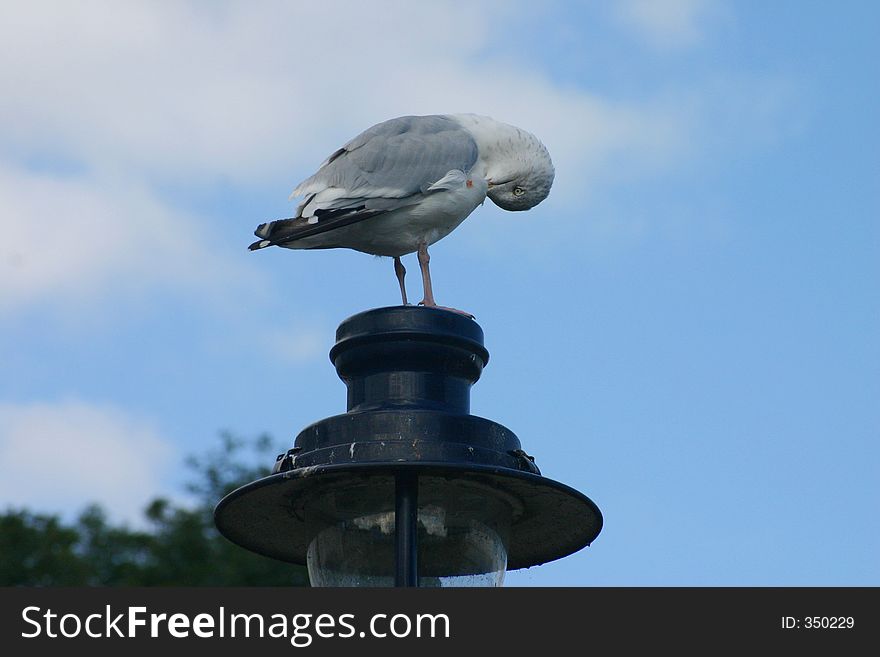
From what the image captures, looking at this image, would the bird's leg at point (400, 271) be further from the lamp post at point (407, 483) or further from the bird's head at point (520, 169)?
the lamp post at point (407, 483)

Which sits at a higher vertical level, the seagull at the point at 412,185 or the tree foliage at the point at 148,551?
the tree foliage at the point at 148,551

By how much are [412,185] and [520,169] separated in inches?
29.9

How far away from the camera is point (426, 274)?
23.9 ft

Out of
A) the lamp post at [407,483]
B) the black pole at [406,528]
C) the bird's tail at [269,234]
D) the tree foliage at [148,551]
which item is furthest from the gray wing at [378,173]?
the tree foliage at [148,551]

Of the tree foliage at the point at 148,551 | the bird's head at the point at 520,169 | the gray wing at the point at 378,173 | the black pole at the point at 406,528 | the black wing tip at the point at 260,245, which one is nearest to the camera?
the black pole at the point at 406,528

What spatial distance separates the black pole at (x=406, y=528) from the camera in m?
5.04

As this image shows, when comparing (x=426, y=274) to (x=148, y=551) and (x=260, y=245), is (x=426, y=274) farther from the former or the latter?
(x=148, y=551)

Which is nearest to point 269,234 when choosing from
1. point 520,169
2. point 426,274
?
point 426,274

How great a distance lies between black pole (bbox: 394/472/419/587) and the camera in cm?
504

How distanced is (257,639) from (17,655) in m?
0.75

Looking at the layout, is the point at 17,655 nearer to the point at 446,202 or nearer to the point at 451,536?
the point at 451,536

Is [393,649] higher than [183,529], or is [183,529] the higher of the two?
[183,529]

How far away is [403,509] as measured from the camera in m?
5.11

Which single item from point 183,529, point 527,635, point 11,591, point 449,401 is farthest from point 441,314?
point 183,529
